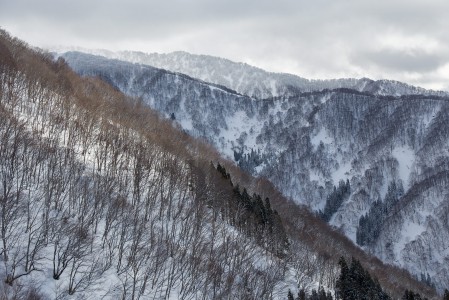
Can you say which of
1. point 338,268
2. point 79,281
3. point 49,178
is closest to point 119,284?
point 79,281

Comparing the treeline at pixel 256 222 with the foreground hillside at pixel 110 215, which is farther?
the treeline at pixel 256 222

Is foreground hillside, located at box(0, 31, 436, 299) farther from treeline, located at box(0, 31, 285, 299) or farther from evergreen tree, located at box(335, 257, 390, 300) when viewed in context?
evergreen tree, located at box(335, 257, 390, 300)

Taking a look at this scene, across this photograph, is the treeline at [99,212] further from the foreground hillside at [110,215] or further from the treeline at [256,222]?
the treeline at [256,222]

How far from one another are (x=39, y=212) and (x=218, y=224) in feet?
77.1

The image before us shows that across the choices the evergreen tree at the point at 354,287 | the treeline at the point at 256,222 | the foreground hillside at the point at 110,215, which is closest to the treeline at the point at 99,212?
the foreground hillside at the point at 110,215

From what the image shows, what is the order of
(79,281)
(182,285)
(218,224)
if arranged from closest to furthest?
1. (79,281)
2. (182,285)
3. (218,224)

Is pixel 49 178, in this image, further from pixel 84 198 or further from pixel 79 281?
pixel 79 281

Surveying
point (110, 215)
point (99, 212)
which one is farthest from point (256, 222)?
point (99, 212)

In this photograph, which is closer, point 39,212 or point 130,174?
point 39,212

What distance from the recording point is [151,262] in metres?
37.2

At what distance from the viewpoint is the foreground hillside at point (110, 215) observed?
30625 mm

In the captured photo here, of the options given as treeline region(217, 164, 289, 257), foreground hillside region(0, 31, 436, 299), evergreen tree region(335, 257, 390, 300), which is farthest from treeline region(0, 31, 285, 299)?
evergreen tree region(335, 257, 390, 300)

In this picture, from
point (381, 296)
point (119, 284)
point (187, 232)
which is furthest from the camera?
point (381, 296)

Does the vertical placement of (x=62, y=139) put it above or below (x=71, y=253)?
above
